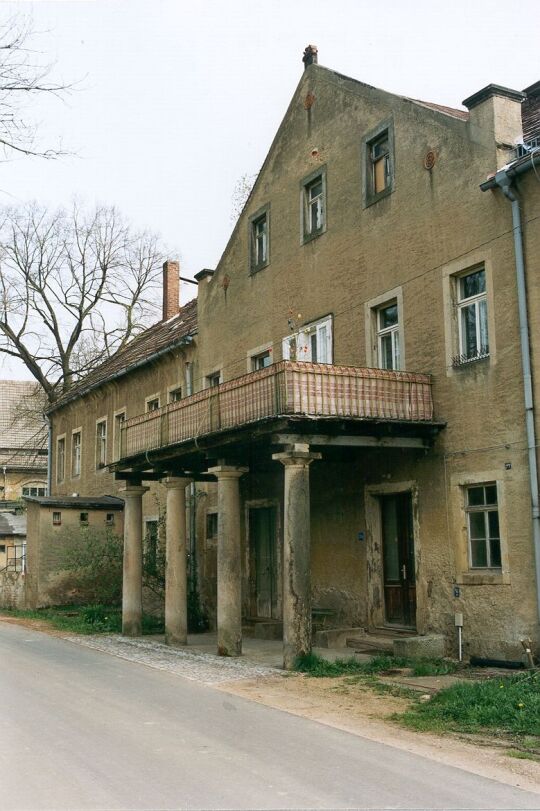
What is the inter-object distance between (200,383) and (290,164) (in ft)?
19.8

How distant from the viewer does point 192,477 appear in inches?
686

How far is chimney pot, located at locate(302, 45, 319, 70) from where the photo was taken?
17.9 m

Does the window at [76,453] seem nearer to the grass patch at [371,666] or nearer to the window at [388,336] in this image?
the window at [388,336]

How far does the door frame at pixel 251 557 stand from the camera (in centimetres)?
1811

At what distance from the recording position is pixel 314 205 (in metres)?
17.4

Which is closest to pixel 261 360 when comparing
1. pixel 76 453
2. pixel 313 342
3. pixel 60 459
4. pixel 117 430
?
pixel 313 342

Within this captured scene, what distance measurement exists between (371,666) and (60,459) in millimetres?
22893

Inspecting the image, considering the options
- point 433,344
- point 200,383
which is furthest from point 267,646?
point 200,383

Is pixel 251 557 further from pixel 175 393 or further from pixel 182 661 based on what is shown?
pixel 175 393

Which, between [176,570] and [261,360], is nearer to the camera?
[176,570]

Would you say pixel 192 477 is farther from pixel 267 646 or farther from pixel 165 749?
pixel 165 749

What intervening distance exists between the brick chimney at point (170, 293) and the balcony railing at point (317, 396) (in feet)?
50.6

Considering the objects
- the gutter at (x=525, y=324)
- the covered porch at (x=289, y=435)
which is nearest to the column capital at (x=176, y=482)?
the covered porch at (x=289, y=435)

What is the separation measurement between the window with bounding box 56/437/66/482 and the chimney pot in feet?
62.0
